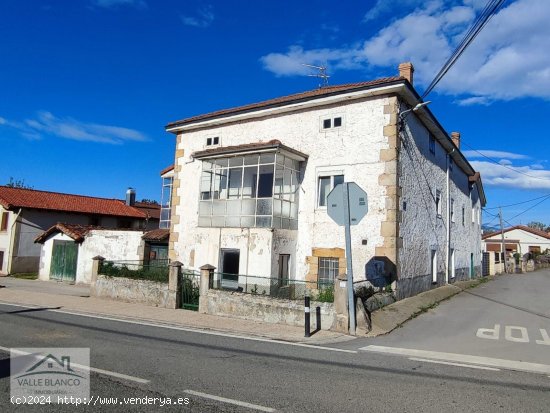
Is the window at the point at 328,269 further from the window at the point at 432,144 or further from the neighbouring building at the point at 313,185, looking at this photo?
the window at the point at 432,144

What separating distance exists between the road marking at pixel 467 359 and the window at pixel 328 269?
22.4ft

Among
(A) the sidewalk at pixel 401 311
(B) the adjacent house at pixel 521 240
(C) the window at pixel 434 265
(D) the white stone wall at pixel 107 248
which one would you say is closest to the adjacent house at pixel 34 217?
(D) the white stone wall at pixel 107 248

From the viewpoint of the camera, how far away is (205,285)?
13055 millimetres

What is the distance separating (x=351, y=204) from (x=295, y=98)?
7711mm

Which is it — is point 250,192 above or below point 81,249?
above

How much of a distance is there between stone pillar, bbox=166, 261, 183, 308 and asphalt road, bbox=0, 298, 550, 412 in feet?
14.4

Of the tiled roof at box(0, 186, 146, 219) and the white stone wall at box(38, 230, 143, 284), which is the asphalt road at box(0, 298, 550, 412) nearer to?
the white stone wall at box(38, 230, 143, 284)

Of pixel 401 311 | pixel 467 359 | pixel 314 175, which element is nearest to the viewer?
pixel 467 359

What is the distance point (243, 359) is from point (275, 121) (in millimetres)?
11897

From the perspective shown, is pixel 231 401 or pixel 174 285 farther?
pixel 174 285

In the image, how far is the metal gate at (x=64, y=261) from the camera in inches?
928

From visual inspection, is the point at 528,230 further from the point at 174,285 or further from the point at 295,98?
the point at 174,285

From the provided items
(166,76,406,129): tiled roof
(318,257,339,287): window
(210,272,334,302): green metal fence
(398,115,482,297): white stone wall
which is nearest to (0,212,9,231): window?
(166,76,406,129): tiled roof

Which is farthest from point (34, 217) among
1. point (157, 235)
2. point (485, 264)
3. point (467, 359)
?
point (485, 264)
